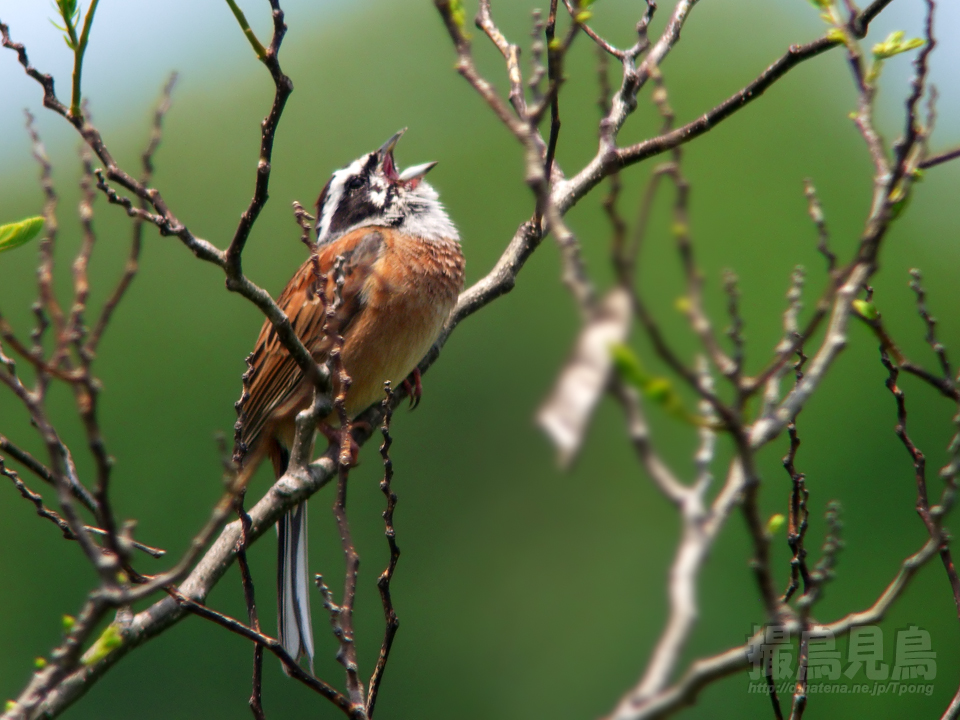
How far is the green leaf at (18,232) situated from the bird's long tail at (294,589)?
182cm

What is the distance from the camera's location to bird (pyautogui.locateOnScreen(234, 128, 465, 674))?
4.14 meters

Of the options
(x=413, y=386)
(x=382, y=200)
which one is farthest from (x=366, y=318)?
(x=382, y=200)

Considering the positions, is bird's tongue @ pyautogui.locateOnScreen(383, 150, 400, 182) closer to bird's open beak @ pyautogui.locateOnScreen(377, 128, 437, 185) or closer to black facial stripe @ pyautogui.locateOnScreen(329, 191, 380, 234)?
bird's open beak @ pyautogui.locateOnScreen(377, 128, 437, 185)

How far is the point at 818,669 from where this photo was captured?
3.30 metres

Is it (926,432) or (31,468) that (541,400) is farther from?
(926,432)

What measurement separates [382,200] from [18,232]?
2.69 metres

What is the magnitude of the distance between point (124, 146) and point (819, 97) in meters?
11.5

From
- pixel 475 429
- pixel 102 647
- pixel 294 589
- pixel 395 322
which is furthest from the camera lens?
pixel 475 429

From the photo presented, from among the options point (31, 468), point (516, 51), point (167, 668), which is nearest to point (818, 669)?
point (516, 51)

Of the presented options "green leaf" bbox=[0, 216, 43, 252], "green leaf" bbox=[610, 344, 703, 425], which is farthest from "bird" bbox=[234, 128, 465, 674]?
"green leaf" bbox=[610, 344, 703, 425]

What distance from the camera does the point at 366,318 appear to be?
14.0 ft

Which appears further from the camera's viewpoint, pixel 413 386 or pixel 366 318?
pixel 413 386

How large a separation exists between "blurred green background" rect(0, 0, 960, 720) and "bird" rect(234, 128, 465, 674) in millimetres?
6112

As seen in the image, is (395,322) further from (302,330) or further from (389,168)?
(389,168)
